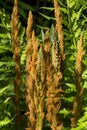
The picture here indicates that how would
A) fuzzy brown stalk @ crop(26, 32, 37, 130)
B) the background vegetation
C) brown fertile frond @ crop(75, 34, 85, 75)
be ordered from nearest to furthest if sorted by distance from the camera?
1. fuzzy brown stalk @ crop(26, 32, 37, 130)
2. brown fertile frond @ crop(75, 34, 85, 75)
3. the background vegetation

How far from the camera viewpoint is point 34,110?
6.22ft

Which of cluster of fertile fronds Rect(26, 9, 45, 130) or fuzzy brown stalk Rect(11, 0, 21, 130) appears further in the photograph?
fuzzy brown stalk Rect(11, 0, 21, 130)

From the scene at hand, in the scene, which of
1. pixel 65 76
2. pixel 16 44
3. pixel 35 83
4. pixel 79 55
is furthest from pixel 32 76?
pixel 65 76

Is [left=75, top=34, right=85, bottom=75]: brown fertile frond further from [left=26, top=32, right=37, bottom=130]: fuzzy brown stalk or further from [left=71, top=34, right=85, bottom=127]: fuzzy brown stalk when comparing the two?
[left=26, top=32, right=37, bottom=130]: fuzzy brown stalk

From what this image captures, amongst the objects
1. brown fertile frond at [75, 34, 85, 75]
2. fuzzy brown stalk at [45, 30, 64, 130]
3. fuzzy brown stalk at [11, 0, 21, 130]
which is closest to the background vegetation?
fuzzy brown stalk at [11, 0, 21, 130]

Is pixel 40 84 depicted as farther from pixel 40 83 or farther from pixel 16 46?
pixel 16 46

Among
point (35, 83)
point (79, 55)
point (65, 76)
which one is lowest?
point (65, 76)

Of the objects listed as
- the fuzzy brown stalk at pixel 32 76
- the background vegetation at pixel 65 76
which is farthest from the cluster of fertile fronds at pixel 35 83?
the background vegetation at pixel 65 76

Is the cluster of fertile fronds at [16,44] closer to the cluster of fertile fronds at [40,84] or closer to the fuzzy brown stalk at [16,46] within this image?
the fuzzy brown stalk at [16,46]

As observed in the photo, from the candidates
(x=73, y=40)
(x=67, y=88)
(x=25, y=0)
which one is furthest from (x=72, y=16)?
(x=25, y=0)

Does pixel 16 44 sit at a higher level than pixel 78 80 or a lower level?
higher

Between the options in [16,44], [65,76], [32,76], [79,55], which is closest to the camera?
[32,76]

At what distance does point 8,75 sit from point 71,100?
1.67 feet

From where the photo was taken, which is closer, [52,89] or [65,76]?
[52,89]
